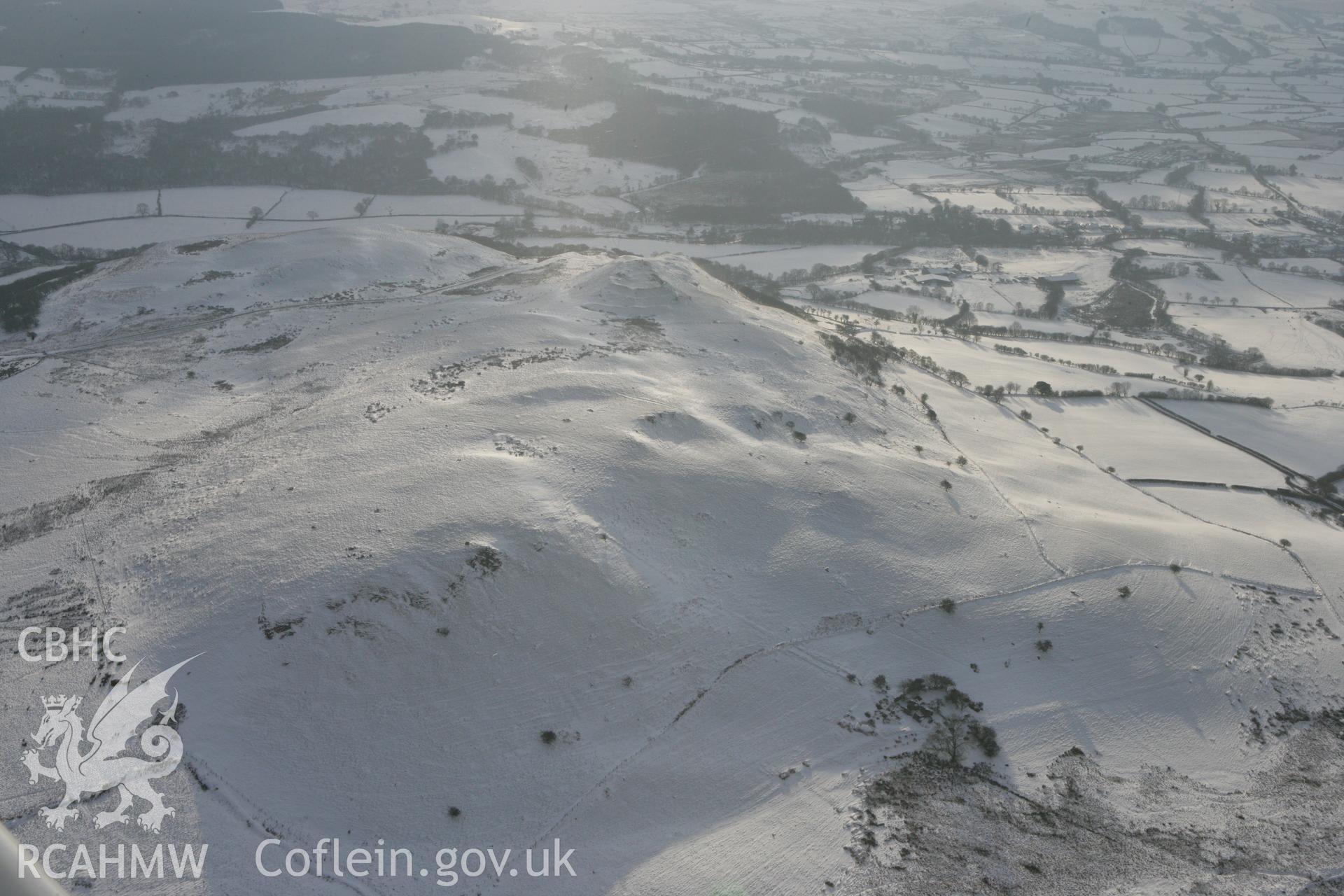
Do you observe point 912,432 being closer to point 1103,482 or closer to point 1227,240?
point 1103,482

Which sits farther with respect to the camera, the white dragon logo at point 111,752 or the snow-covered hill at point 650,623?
the snow-covered hill at point 650,623

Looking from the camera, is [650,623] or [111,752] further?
[650,623]

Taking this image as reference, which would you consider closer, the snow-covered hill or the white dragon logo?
the white dragon logo

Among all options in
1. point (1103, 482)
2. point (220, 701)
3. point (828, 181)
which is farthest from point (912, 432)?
point (828, 181)
